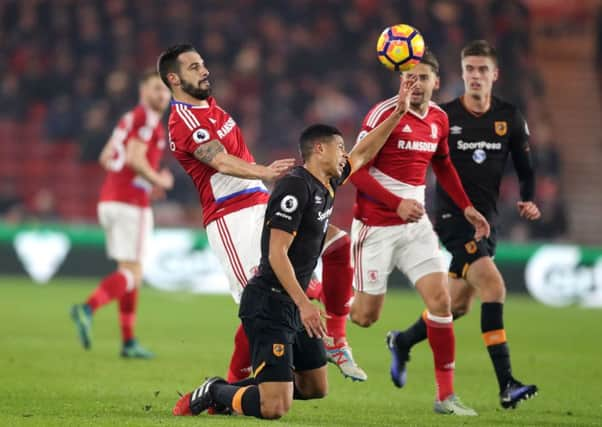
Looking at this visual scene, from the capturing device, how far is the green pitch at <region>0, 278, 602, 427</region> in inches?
289

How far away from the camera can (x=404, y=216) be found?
779 centimetres

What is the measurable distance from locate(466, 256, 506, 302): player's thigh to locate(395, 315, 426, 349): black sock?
83 cm

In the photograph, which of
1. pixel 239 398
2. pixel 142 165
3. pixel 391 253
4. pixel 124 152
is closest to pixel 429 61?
pixel 391 253

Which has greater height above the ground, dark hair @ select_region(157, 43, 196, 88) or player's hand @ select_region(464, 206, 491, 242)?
dark hair @ select_region(157, 43, 196, 88)

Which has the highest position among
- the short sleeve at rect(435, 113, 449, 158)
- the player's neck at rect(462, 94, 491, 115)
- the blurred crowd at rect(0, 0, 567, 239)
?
the blurred crowd at rect(0, 0, 567, 239)

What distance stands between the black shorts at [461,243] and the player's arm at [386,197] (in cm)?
73

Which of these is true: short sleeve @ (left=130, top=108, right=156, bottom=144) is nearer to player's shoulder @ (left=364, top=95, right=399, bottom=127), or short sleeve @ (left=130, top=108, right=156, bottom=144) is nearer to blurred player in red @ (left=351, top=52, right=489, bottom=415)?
blurred player in red @ (left=351, top=52, right=489, bottom=415)

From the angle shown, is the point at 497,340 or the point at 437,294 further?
the point at 497,340

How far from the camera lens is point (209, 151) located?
7.20 m

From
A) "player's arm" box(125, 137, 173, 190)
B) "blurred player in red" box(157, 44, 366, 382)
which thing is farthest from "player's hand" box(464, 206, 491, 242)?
"player's arm" box(125, 137, 173, 190)

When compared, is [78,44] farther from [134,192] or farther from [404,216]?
[404,216]

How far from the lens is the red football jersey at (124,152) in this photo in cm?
1112

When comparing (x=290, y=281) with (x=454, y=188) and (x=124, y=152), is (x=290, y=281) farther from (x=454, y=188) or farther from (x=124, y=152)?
(x=124, y=152)

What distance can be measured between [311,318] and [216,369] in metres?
3.77
